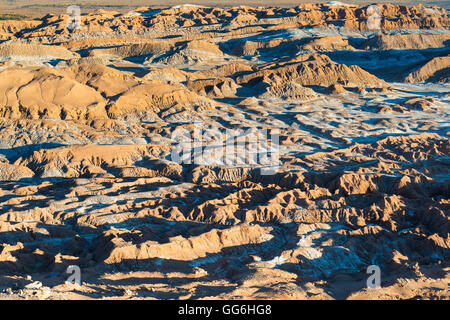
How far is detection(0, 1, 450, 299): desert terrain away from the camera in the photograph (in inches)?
1200

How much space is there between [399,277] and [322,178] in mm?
19698

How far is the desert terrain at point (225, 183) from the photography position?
100 ft

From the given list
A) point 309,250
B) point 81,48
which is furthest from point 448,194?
point 81,48

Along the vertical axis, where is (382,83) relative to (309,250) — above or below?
below

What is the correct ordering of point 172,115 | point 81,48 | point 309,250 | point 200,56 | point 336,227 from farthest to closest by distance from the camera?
1. point 81,48
2. point 200,56
3. point 172,115
4. point 336,227
5. point 309,250

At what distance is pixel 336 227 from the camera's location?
38375 mm

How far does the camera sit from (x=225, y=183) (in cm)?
4878

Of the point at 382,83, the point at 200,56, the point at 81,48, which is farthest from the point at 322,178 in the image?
the point at 81,48

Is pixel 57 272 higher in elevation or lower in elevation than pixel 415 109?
higher

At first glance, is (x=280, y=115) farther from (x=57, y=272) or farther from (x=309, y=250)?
(x=57, y=272)

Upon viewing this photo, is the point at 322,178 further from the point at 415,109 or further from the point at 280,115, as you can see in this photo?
the point at 415,109

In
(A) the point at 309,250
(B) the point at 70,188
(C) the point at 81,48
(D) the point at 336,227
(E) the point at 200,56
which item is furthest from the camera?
(C) the point at 81,48

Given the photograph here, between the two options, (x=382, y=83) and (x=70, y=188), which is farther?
(x=382, y=83)

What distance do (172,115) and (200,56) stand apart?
46.7 metres
